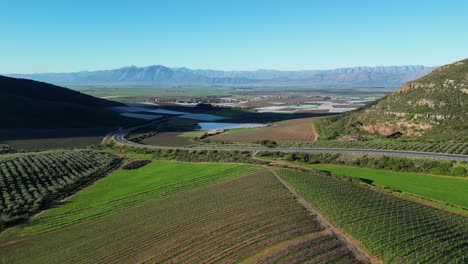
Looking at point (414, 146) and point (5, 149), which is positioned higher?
point (414, 146)

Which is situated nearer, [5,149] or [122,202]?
[122,202]

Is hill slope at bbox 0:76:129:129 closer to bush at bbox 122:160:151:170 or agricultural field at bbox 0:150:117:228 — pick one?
agricultural field at bbox 0:150:117:228

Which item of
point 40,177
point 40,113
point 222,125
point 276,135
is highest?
point 40,113

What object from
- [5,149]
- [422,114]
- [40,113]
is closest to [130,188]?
[5,149]

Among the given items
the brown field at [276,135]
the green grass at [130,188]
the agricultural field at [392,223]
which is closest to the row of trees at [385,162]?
the green grass at [130,188]

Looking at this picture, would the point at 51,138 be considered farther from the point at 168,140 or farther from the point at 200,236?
the point at 200,236

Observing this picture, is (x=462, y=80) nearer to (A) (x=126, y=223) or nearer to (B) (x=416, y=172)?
(B) (x=416, y=172)

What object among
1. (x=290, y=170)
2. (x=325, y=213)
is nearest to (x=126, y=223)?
(x=325, y=213)

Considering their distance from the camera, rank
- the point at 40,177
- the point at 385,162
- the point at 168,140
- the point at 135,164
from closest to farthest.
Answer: the point at 385,162, the point at 40,177, the point at 135,164, the point at 168,140

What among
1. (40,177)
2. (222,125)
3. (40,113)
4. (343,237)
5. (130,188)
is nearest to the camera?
(343,237)
